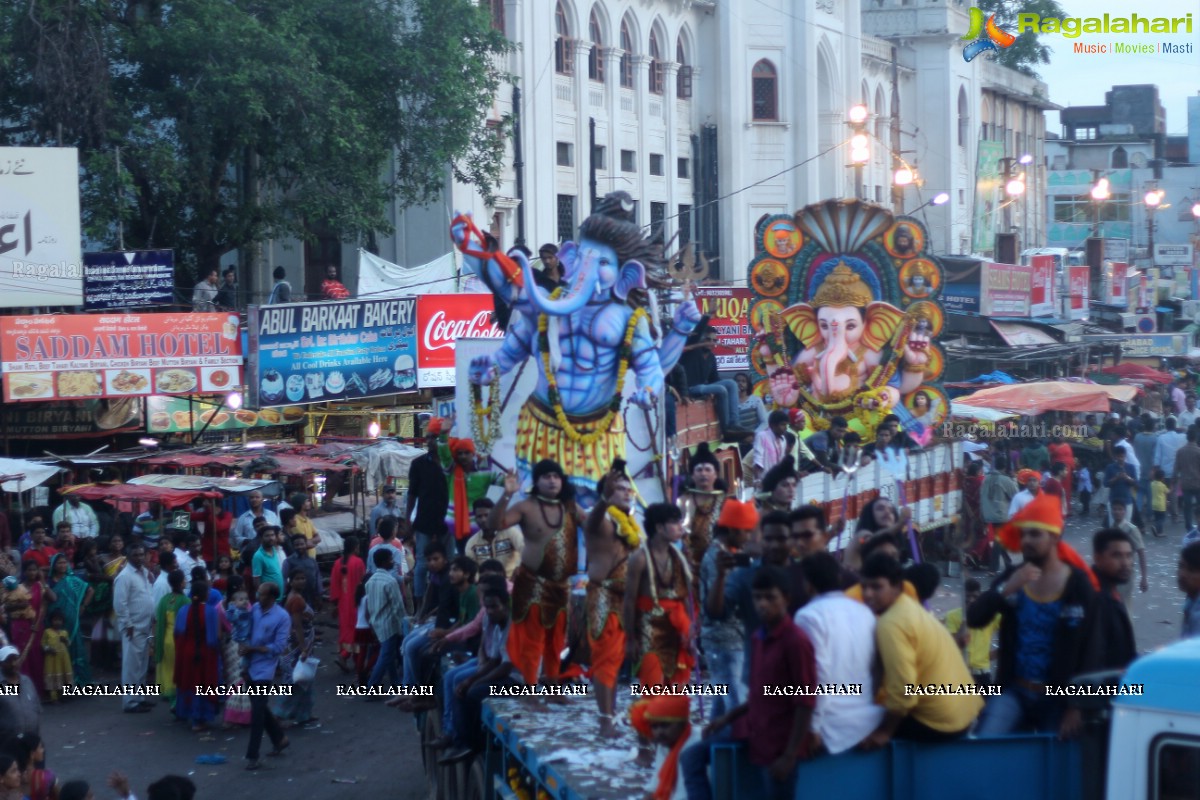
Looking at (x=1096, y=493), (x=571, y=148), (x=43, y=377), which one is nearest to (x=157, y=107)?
(x=43, y=377)

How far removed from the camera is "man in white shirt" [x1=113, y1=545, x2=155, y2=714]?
1336 centimetres

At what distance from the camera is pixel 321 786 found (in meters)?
10.7

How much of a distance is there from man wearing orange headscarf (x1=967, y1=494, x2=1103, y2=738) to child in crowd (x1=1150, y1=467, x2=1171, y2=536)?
1605 cm

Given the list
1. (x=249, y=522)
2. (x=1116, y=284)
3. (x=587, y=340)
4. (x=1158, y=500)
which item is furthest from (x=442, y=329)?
(x=1116, y=284)

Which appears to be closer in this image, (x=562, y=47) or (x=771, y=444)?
(x=771, y=444)

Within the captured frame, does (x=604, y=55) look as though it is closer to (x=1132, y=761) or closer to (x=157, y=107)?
(x=157, y=107)

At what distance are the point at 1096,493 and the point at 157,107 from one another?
17085 mm

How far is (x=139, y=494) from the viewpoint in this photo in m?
15.3

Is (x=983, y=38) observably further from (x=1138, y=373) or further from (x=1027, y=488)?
(x=1027, y=488)

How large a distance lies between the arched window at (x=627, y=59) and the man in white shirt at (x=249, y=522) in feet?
76.6

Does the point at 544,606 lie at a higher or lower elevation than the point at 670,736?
higher

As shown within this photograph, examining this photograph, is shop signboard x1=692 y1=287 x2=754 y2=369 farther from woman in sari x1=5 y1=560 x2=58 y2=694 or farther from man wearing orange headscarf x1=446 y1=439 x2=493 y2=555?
woman in sari x1=5 y1=560 x2=58 y2=694

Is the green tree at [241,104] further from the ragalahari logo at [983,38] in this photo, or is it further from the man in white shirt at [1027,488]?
the ragalahari logo at [983,38]

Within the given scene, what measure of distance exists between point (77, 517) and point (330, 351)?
16.8 feet
